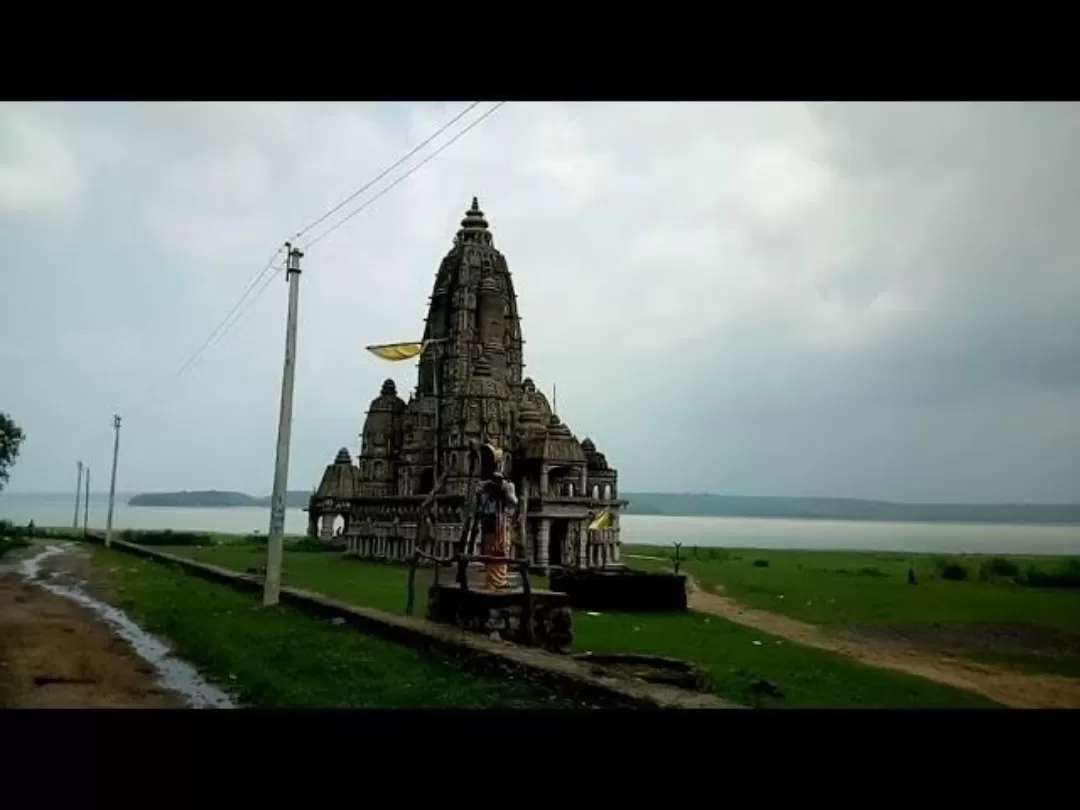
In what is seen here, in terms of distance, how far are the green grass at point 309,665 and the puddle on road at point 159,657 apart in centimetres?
11

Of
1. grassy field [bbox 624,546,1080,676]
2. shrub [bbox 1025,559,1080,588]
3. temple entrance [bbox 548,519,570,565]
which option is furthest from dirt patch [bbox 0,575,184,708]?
shrub [bbox 1025,559,1080,588]

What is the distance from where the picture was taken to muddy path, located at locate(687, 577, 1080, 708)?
8.23m

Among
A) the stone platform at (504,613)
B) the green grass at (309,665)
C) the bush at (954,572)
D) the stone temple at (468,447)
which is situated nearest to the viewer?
the green grass at (309,665)

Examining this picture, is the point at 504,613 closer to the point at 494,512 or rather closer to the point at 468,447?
the point at 494,512

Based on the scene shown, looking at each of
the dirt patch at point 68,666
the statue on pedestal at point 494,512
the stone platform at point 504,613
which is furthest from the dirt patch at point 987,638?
the dirt patch at point 68,666

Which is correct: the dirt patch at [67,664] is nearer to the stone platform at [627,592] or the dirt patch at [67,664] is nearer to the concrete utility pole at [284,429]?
the concrete utility pole at [284,429]

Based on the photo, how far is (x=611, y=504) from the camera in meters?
26.0

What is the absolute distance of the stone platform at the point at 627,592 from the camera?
1392cm

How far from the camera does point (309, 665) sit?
6926 millimetres

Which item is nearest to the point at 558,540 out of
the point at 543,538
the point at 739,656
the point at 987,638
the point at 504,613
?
the point at 543,538

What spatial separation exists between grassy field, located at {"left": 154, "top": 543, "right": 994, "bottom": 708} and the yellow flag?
861 centimetres

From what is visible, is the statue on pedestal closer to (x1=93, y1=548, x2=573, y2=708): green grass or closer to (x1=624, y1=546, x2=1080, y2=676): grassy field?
(x1=93, y1=548, x2=573, y2=708): green grass
